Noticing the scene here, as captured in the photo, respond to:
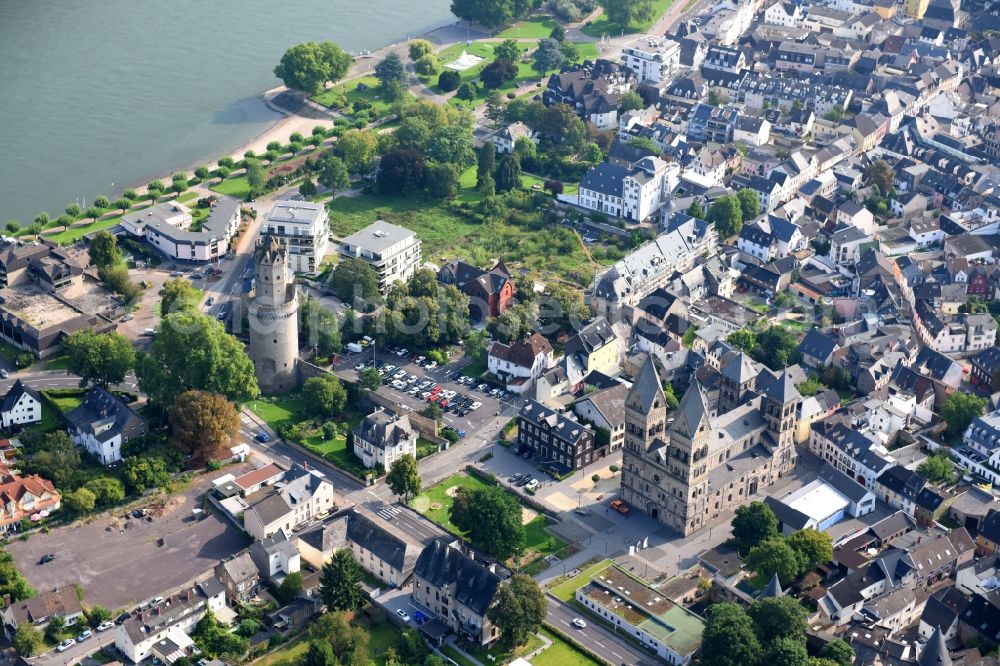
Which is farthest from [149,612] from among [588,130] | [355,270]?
[588,130]

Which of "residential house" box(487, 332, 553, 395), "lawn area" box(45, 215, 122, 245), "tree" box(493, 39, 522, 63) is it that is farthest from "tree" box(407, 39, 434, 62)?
"residential house" box(487, 332, 553, 395)

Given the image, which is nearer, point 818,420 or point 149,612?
point 149,612

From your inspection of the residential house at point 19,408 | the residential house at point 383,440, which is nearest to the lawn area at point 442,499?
the residential house at point 383,440

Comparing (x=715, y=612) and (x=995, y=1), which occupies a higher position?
(x=995, y=1)

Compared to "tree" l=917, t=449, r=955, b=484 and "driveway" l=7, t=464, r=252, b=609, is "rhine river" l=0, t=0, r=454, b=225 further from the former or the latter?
"tree" l=917, t=449, r=955, b=484

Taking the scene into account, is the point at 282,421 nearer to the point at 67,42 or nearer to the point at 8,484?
A: the point at 8,484
